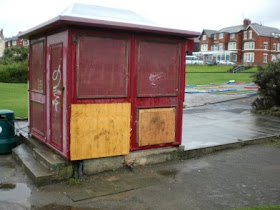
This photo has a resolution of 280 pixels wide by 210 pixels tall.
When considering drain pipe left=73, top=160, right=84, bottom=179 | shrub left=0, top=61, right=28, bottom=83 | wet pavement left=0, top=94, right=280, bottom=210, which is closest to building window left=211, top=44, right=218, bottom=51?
shrub left=0, top=61, right=28, bottom=83

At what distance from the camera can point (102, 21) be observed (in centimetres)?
557

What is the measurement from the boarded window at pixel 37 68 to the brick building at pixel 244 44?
68557 mm

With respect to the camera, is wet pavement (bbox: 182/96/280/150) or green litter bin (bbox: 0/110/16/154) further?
wet pavement (bbox: 182/96/280/150)

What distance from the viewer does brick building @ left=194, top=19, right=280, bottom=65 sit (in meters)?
77.9

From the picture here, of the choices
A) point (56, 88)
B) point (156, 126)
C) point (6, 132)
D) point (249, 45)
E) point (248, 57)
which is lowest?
point (6, 132)

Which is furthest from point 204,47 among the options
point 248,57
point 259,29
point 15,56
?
point 15,56

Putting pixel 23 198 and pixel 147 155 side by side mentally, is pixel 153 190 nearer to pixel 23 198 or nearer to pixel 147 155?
pixel 147 155

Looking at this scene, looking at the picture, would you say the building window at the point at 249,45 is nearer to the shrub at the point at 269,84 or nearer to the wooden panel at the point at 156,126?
the shrub at the point at 269,84

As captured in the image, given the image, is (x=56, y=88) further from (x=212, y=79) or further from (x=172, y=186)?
(x=212, y=79)

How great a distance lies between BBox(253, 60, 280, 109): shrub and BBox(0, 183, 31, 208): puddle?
1046cm

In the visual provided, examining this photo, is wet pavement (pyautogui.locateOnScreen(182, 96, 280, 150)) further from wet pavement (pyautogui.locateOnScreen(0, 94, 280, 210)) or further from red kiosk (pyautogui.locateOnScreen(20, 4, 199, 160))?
red kiosk (pyautogui.locateOnScreen(20, 4, 199, 160))

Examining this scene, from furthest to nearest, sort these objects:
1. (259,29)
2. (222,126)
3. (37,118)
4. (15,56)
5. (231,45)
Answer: (231,45) → (259,29) → (15,56) → (222,126) → (37,118)

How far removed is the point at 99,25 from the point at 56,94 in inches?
61.0

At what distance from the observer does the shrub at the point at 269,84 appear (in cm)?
1313
